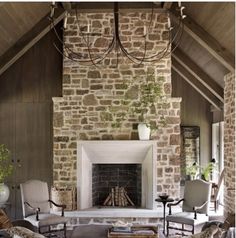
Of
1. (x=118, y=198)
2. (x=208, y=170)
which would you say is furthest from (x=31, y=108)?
(x=208, y=170)

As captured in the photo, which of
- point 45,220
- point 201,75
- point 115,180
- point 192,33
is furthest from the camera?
point 201,75

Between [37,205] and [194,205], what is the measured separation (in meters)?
2.72

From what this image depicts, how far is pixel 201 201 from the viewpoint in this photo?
21.5 feet

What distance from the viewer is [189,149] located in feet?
32.3

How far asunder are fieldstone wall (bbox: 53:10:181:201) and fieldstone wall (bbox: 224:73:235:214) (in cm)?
95

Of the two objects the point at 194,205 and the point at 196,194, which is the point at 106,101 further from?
the point at 194,205

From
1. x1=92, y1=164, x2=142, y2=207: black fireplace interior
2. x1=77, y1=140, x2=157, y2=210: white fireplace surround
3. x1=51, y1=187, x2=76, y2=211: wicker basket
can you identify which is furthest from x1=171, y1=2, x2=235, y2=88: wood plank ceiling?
x1=51, y1=187, x2=76, y2=211: wicker basket

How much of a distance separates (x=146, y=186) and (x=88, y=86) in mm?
2310

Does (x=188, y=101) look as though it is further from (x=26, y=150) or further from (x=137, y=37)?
(x=26, y=150)

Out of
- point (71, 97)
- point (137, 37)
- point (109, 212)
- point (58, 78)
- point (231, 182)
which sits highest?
point (137, 37)

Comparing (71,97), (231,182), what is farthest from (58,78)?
(231,182)

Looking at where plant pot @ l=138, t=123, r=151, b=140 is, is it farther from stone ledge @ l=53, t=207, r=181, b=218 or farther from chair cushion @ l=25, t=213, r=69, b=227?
chair cushion @ l=25, t=213, r=69, b=227

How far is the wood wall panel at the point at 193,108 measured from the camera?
974cm

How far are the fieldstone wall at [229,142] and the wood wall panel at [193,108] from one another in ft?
7.40
